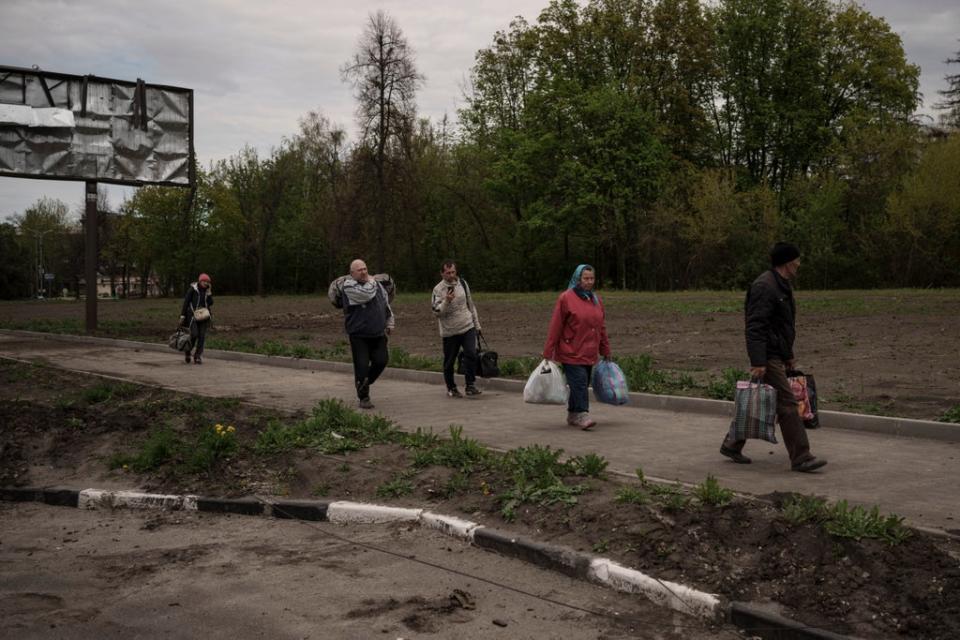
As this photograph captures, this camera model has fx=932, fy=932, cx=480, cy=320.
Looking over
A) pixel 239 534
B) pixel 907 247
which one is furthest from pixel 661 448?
pixel 907 247

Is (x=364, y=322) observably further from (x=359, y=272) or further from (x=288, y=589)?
(x=288, y=589)

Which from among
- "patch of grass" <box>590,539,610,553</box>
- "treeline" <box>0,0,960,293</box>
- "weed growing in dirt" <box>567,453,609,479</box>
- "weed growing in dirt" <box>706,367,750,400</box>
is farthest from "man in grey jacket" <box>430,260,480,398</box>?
A: "treeline" <box>0,0,960,293</box>

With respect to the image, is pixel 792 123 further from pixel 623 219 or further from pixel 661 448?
pixel 661 448

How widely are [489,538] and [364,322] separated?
21.3 feet

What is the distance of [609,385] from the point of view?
10.1 m

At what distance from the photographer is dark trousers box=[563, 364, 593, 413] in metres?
10.2

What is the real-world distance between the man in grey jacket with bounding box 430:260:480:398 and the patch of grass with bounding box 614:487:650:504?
7044mm

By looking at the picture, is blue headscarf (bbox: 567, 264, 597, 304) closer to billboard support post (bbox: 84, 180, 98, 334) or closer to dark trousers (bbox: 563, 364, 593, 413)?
dark trousers (bbox: 563, 364, 593, 413)

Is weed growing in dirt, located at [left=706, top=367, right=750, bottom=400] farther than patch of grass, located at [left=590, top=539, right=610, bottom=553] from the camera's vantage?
Yes

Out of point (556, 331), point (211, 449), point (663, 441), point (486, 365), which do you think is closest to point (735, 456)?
point (663, 441)

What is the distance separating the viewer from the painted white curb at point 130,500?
746 centimetres

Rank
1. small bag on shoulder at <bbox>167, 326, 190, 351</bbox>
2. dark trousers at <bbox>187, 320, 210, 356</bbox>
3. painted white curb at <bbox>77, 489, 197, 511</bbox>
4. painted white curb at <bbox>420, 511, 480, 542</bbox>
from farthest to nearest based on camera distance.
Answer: dark trousers at <bbox>187, 320, 210, 356</bbox> → small bag on shoulder at <bbox>167, 326, 190, 351</bbox> → painted white curb at <bbox>77, 489, 197, 511</bbox> → painted white curb at <bbox>420, 511, 480, 542</bbox>

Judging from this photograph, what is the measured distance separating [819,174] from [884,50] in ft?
26.0

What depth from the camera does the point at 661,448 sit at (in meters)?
8.87
